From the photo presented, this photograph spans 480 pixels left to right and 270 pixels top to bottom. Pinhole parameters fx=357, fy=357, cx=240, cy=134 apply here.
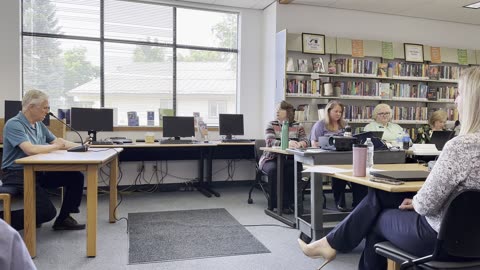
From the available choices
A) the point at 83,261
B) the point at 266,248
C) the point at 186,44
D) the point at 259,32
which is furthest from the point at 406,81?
the point at 83,261

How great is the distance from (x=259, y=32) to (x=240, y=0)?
0.64m

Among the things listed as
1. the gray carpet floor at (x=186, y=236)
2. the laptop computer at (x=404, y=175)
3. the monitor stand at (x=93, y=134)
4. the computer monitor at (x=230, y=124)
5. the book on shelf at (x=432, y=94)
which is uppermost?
the book on shelf at (x=432, y=94)

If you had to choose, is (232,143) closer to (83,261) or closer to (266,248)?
(266,248)

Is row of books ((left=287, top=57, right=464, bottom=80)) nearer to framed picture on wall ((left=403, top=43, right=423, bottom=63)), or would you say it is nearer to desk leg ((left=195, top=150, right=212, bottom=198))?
framed picture on wall ((left=403, top=43, right=423, bottom=63))

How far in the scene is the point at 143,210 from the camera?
395 cm

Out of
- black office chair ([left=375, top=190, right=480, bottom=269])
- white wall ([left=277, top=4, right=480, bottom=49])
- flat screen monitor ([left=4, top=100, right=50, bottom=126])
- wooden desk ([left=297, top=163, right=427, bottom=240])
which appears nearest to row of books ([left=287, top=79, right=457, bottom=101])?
A: white wall ([left=277, top=4, right=480, bottom=49])

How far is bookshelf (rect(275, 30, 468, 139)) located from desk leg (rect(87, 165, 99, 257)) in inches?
124

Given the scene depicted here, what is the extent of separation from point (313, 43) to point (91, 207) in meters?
3.96

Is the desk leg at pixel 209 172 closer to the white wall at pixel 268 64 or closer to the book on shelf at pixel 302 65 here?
the white wall at pixel 268 64


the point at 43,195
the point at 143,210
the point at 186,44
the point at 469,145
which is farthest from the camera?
the point at 186,44

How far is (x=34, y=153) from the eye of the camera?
2.70 m

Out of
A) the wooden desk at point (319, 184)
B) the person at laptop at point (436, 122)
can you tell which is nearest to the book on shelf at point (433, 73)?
the person at laptop at point (436, 122)

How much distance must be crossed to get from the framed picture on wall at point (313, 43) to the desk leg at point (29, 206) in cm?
394

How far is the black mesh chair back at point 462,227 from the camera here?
1216 millimetres
